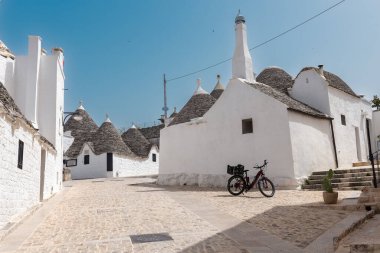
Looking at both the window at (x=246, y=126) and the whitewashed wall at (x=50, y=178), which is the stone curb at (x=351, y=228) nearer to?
the window at (x=246, y=126)

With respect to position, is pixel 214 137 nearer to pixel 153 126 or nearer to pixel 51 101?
pixel 51 101

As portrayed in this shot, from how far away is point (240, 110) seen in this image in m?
16.2

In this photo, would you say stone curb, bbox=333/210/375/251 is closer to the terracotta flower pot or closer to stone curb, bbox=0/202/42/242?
the terracotta flower pot

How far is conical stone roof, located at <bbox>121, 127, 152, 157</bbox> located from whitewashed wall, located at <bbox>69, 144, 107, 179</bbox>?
18.6ft

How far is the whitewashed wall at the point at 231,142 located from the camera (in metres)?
14.8

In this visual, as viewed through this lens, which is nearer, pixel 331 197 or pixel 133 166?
pixel 331 197

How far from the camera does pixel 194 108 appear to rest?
834 inches

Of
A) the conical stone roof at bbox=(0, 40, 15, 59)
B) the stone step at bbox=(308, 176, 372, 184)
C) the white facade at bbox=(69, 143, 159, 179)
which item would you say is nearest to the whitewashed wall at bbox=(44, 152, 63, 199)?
the conical stone roof at bbox=(0, 40, 15, 59)

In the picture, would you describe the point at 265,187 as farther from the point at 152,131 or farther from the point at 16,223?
the point at 152,131

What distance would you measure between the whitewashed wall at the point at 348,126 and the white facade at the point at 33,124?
1351cm

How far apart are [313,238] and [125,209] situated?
531cm

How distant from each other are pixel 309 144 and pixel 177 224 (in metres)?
10.1

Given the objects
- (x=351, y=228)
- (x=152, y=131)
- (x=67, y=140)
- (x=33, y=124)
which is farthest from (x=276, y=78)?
(x=152, y=131)


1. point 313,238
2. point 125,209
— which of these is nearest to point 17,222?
point 125,209
